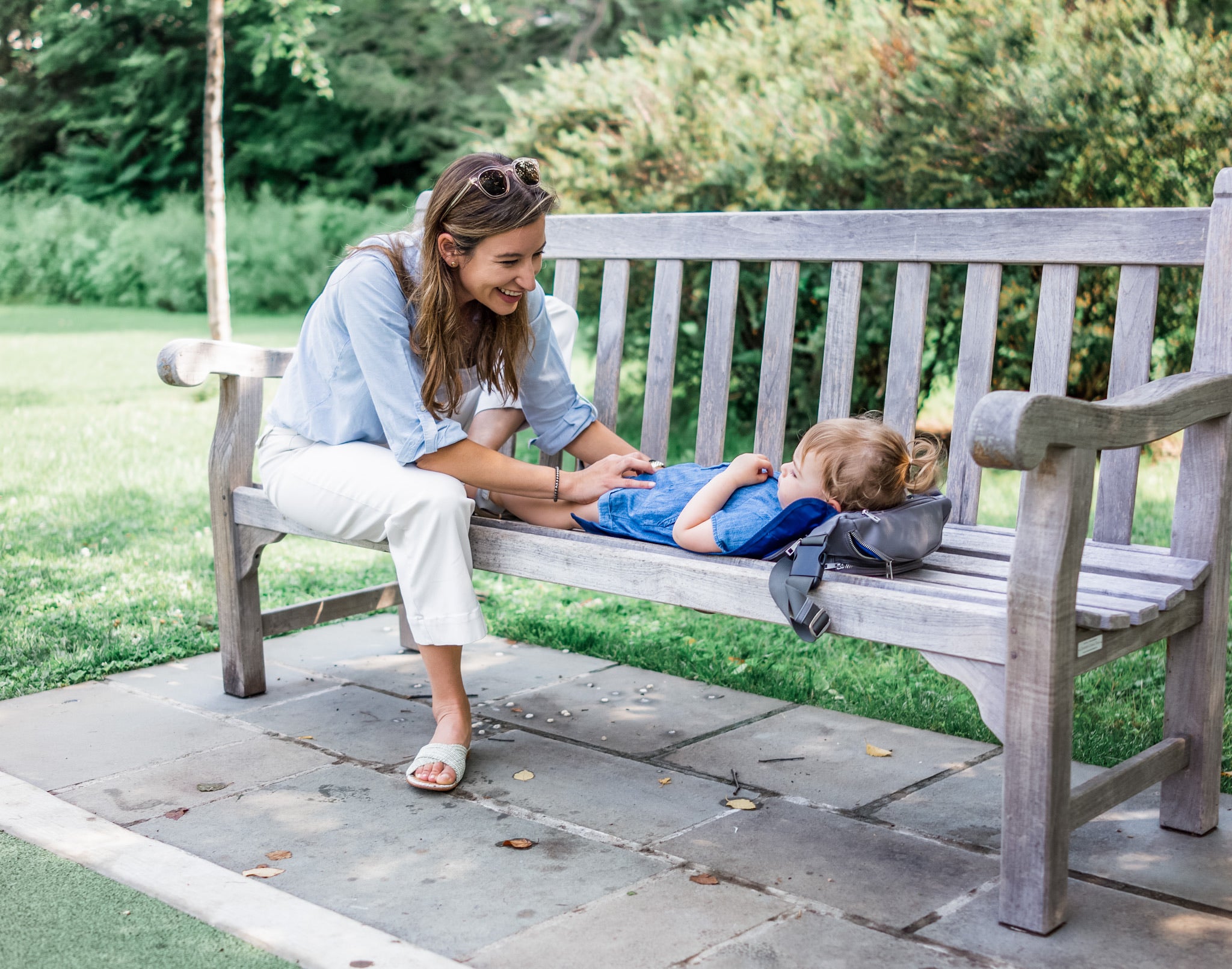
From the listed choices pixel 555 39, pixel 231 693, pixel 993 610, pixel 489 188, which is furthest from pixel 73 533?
pixel 555 39

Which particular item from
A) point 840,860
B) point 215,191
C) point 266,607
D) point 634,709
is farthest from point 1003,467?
point 215,191

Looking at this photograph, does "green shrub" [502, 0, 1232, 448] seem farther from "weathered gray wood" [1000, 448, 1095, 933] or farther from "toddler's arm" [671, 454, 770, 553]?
"weathered gray wood" [1000, 448, 1095, 933]

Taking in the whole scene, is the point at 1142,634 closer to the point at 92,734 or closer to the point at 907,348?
the point at 907,348

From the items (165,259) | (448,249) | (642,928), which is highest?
(448,249)

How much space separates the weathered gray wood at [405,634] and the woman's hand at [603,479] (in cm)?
113

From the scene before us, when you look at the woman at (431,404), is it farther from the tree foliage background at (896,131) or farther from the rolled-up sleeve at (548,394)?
the tree foliage background at (896,131)

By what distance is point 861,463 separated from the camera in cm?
262

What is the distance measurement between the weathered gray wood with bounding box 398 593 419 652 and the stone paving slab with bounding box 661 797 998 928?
1.54 metres

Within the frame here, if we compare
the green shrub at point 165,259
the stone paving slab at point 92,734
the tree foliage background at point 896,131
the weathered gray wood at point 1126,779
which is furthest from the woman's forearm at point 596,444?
the green shrub at point 165,259

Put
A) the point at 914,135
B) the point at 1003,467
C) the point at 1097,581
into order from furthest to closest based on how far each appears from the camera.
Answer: the point at 914,135, the point at 1097,581, the point at 1003,467

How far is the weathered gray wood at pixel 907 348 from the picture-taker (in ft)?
9.90

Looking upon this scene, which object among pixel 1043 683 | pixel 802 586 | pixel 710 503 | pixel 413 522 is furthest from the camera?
pixel 413 522

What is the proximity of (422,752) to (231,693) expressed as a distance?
3.09ft

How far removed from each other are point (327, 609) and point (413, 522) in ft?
3.52
